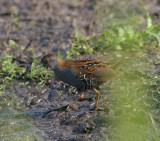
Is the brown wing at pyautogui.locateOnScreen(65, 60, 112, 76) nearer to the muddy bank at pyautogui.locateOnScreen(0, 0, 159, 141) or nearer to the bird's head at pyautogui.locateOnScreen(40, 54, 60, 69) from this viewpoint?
the bird's head at pyautogui.locateOnScreen(40, 54, 60, 69)

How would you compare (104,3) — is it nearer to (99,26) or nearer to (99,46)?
(99,26)

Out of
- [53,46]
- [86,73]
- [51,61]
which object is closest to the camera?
[86,73]

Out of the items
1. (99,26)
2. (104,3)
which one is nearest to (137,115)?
(99,26)

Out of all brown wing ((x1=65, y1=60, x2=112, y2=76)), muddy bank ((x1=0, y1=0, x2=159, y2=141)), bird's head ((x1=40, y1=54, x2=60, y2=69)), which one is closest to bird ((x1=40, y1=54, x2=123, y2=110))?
brown wing ((x1=65, y1=60, x2=112, y2=76))

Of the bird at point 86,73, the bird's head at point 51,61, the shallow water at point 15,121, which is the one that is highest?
the bird's head at point 51,61

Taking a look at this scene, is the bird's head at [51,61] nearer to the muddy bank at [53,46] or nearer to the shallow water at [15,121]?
the muddy bank at [53,46]

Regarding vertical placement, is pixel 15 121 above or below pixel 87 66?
below

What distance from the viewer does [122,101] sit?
5.23m

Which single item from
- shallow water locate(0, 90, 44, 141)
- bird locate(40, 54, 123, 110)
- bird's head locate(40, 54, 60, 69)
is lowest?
shallow water locate(0, 90, 44, 141)

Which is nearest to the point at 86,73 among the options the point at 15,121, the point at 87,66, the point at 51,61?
the point at 87,66

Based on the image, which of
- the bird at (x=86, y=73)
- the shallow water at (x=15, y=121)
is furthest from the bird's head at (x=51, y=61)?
the shallow water at (x=15, y=121)

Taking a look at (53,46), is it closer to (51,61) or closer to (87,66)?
(51,61)

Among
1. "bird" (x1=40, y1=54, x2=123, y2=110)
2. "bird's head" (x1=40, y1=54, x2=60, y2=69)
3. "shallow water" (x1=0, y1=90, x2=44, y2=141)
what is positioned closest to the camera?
"shallow water" (x1=0, y1=90, x2=44, y2=141)

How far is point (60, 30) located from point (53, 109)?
12.0ft
